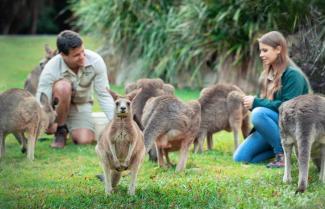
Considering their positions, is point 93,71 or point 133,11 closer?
point 93,71

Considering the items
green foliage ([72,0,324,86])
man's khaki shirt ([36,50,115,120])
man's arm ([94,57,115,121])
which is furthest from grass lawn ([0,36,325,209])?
green foliage ([72,0,324,86])

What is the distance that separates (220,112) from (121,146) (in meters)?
2.89

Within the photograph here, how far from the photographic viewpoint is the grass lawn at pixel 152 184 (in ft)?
19.0

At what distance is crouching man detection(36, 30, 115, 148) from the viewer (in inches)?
342

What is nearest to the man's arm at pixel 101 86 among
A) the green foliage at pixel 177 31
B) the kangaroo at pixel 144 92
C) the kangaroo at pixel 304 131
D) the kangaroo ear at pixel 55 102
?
the kangaroo at pixel 144 92

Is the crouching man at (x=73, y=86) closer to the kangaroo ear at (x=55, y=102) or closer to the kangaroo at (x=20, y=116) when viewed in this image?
the kangaroo ear at (x=55, y=102)

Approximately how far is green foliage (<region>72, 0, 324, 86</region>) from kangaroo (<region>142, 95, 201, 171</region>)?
4.39 metres

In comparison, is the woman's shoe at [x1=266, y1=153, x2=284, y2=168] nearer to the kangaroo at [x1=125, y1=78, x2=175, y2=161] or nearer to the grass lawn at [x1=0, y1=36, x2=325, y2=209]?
the grass lawn at [x1=0, y1=36, x2=325, y2=209]

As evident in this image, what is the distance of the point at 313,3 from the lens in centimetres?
809

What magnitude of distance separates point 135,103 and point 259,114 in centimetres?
163

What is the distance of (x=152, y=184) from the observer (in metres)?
6.57

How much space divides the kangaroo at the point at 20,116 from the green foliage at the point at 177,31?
4617mm

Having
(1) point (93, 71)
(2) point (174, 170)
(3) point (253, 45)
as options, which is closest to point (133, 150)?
(2) point (174, 170)

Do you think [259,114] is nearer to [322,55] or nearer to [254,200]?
[322,55]
